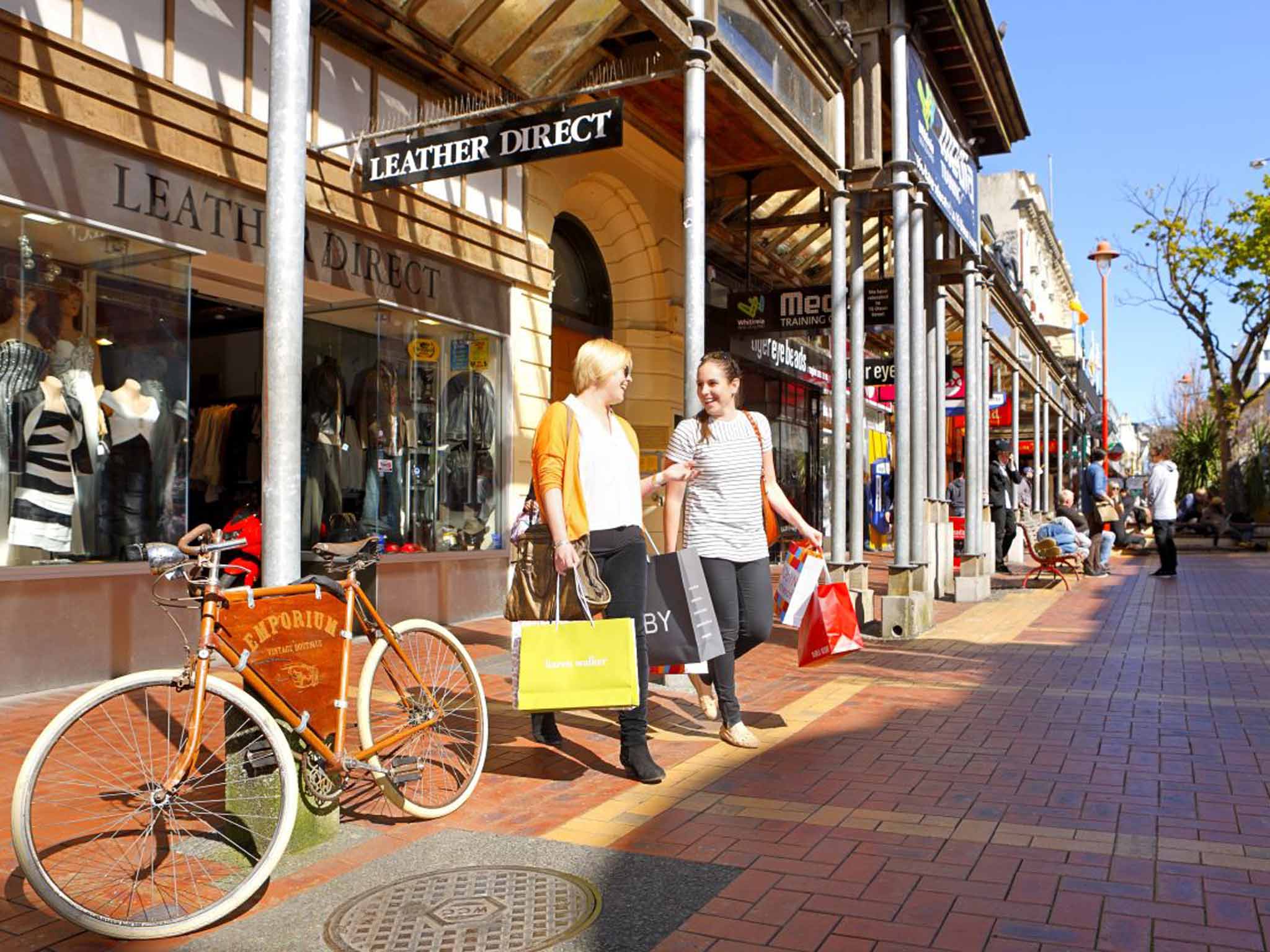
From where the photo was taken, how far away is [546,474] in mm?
4707

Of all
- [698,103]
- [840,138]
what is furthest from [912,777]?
[840,138]

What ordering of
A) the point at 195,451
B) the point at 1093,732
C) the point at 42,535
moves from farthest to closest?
the point at 195,451, the point at 42,535, the point at 1093,732

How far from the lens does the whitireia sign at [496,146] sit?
23.9 feet

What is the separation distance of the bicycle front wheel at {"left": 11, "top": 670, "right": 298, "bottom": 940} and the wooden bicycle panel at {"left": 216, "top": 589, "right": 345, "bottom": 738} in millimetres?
206

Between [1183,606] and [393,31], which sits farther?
[1183,606]

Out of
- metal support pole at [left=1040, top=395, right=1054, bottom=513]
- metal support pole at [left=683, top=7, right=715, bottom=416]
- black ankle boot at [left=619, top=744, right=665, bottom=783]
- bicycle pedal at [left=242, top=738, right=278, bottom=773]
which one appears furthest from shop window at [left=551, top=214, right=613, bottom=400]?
metal support pole at [left=1040, top=395, right=1054, bottom=513]

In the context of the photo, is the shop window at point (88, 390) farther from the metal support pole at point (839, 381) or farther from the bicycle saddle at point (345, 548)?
the metal support pole at point (839, 381)

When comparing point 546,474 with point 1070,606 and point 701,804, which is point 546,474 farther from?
point 1070,606

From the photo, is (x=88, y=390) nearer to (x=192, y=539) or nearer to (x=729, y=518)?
(x=192, y=539)

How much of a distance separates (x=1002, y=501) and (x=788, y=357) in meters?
4.25

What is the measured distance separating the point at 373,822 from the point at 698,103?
5014 millimetres

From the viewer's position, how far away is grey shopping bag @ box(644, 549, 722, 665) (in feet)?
17.0

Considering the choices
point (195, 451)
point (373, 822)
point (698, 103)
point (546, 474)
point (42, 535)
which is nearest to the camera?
point (373, 822)

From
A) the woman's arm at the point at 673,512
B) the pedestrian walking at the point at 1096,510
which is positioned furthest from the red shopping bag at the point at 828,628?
the pedestrian walking at the point at 1096,510
